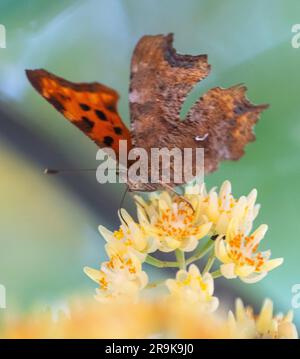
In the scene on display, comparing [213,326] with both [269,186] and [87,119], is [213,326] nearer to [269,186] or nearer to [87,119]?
[269,186]

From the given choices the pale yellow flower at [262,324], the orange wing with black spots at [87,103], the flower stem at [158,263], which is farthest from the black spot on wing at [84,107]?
the pale yellow flower at [262,324]

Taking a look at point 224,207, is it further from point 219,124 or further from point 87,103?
point 87,103

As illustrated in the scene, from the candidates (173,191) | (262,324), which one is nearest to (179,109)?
(173,191)

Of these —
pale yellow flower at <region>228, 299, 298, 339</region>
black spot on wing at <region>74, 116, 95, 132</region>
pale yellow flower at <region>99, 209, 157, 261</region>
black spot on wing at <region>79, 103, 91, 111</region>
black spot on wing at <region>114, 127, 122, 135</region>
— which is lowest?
pale yellow flower at <region>228, 299, 298, 339</region>

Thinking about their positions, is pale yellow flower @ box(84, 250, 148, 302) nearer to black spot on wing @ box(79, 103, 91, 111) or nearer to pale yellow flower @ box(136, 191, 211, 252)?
pale yellow flower @ box(136, 191, 211, 252)

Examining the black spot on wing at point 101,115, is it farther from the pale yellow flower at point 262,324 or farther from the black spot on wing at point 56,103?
the pale yellow flower at point 262,324

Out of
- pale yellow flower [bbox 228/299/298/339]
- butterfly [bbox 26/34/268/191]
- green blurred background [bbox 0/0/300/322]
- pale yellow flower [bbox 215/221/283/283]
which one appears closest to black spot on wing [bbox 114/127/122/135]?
butterfly [bbox 26/34/268/191]
